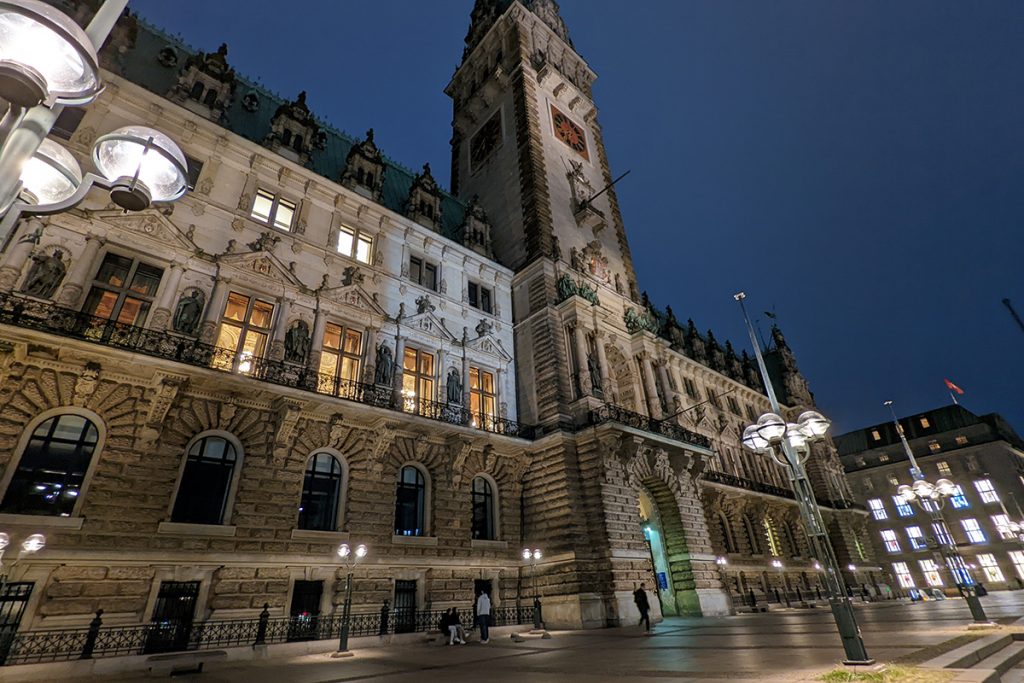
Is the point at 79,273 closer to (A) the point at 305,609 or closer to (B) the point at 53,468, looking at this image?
(B) the point at 53,468

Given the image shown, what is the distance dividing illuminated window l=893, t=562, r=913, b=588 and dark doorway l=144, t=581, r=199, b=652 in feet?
210

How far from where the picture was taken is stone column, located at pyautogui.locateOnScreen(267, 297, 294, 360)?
668 inches

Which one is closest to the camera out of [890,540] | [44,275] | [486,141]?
[44,275]

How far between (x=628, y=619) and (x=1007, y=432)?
65.5 m

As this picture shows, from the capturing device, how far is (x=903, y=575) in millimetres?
50500

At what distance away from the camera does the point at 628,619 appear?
18.3m

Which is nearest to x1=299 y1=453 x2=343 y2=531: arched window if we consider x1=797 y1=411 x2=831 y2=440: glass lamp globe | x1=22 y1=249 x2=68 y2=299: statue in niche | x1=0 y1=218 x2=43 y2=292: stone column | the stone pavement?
the stone pavement

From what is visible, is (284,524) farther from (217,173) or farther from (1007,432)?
(1007,432)

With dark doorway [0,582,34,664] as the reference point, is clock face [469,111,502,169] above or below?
above

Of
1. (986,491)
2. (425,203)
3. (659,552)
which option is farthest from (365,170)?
(986,491)

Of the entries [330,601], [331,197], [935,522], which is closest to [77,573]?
[330,601]

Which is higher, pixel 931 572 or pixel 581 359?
pixel 581 359

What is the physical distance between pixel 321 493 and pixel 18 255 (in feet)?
35.5

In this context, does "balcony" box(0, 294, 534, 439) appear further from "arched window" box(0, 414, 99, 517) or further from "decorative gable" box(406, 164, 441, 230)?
"decorative gable" box(406, 164, 441, 230)
